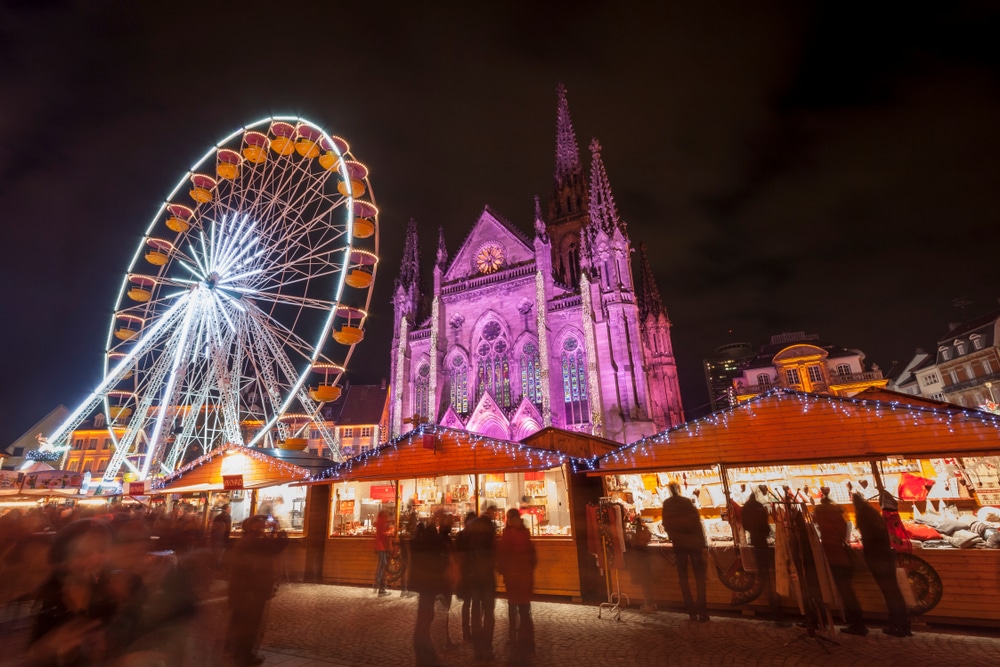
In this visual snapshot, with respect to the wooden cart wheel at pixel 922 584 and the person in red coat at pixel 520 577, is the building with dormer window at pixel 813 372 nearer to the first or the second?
the wooden cart wheel at pixel 922 584

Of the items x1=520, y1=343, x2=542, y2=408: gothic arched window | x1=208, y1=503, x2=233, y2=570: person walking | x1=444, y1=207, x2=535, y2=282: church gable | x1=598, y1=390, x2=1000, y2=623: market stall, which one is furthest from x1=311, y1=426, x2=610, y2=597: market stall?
x1=444, y1=207, x2=535, y2=282: church gable

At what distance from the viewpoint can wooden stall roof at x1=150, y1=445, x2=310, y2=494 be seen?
14.9 meters

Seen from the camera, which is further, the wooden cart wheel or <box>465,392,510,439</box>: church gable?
<box>465,392,510,439</box>: church gable

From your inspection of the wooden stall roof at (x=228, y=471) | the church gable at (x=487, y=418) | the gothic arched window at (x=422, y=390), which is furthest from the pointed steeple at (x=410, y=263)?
the wooden stall roof at (x=228, y=471)

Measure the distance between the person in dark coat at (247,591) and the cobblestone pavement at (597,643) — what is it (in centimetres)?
51

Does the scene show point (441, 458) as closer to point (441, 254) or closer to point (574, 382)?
point (574, 382)

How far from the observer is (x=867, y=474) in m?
9.51

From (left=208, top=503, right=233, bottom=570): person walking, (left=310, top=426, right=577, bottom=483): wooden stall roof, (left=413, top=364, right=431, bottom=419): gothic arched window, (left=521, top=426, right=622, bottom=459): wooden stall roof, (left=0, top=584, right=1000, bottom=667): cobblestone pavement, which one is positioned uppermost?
(left=413, top=364, right=431, bottom=419): gothic arched window

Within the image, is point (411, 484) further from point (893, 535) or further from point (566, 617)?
point (893, 535)

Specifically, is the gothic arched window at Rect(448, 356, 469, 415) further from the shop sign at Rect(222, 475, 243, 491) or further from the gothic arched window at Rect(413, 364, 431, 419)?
the shop sign at Rect(222, 475, 243, 491)

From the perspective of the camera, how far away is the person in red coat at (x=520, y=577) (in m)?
6.28

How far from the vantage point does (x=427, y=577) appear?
6.24 meters

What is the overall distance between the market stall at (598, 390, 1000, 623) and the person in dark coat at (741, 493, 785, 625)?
0.24 metres

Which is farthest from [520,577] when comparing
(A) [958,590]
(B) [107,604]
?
(A) [958,590]
